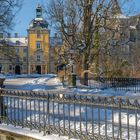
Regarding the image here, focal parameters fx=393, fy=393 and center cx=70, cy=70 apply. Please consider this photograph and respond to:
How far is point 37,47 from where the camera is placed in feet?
333

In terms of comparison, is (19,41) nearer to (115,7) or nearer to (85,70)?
(85,70)

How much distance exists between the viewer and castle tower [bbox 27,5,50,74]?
315 ft

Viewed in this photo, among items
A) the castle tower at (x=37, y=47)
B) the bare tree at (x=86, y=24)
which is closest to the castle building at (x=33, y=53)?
the castle tower at (x=37, y=47)

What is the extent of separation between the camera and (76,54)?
105ft

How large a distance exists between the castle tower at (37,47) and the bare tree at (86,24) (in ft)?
203

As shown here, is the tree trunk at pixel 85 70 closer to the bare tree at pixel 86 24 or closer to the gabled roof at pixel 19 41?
the bare tree at pixel 86 24

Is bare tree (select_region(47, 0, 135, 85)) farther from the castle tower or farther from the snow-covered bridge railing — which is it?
the castle tower

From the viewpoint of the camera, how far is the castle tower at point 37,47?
95938mm

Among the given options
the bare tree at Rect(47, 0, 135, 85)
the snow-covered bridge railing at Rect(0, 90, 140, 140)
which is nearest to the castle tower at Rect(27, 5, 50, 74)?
the bare tree at Rect(47, 0, 135, 85)

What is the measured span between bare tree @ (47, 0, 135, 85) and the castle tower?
61963mm

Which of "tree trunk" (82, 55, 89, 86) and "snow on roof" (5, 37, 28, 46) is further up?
"snow on roof" (5, 37, 28, 46)

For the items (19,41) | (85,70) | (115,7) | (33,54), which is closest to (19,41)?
(19,41)

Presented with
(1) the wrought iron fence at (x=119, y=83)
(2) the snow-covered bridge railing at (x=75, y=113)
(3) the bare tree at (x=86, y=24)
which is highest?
(3) the bare tree at (x=86, y=24)

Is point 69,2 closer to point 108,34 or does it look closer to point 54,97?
point 108,34
